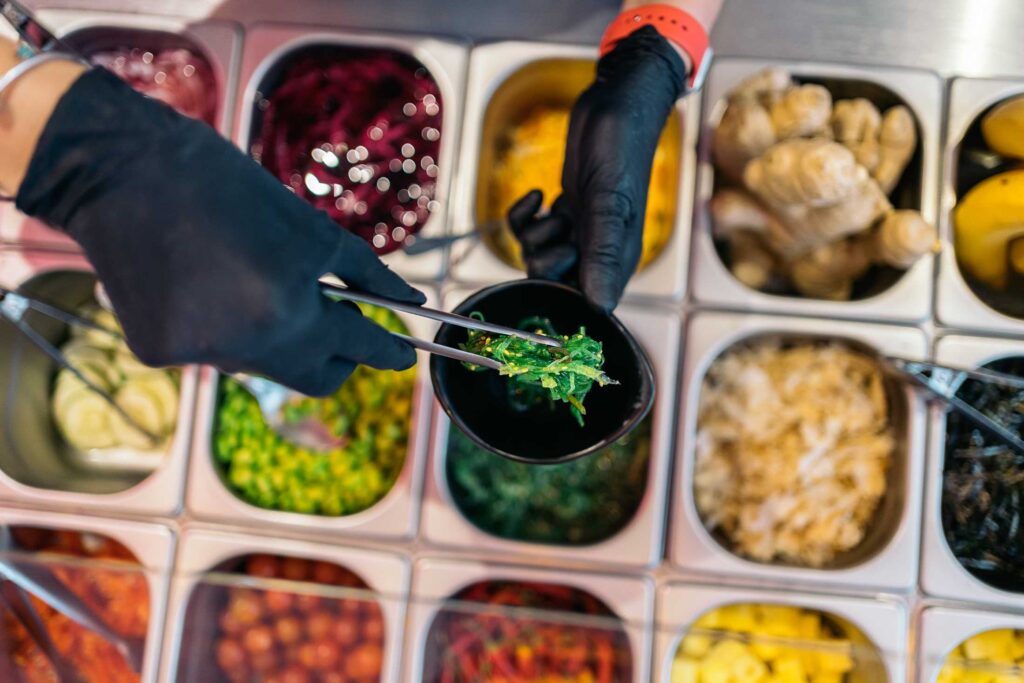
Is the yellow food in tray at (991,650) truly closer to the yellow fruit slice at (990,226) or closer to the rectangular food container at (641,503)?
the rectangular food container at (641,503)

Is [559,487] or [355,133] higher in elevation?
[355,133]

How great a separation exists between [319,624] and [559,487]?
555 millimetres

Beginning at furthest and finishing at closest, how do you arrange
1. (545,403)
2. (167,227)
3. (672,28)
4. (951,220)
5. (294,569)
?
(294,569) < (951,220) < (672,28) < (545,403) < (167,227)

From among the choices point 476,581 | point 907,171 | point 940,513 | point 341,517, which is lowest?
point 476,581

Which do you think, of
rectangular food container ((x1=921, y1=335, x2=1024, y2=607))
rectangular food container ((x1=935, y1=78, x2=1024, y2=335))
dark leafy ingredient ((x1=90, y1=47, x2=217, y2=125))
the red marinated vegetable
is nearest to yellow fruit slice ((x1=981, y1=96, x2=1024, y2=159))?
rectangular food container ((x1=935, y1=78, x2=1024, y2=335))

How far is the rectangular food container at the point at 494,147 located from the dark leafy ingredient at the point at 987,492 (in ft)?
2.12

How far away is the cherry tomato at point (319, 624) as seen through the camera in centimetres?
147

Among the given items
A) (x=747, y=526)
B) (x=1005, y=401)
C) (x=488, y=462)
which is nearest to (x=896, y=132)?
(x=1005, y=401)

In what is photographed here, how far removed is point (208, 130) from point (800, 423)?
1.22 meters

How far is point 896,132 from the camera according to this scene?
146 cm

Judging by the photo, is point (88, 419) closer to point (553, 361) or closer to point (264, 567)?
point (264, 567)

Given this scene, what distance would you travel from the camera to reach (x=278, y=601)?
4.75 feet

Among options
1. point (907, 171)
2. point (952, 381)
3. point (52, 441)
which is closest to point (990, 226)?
point (907, 171)

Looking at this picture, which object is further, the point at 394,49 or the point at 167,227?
the point at 394,49
